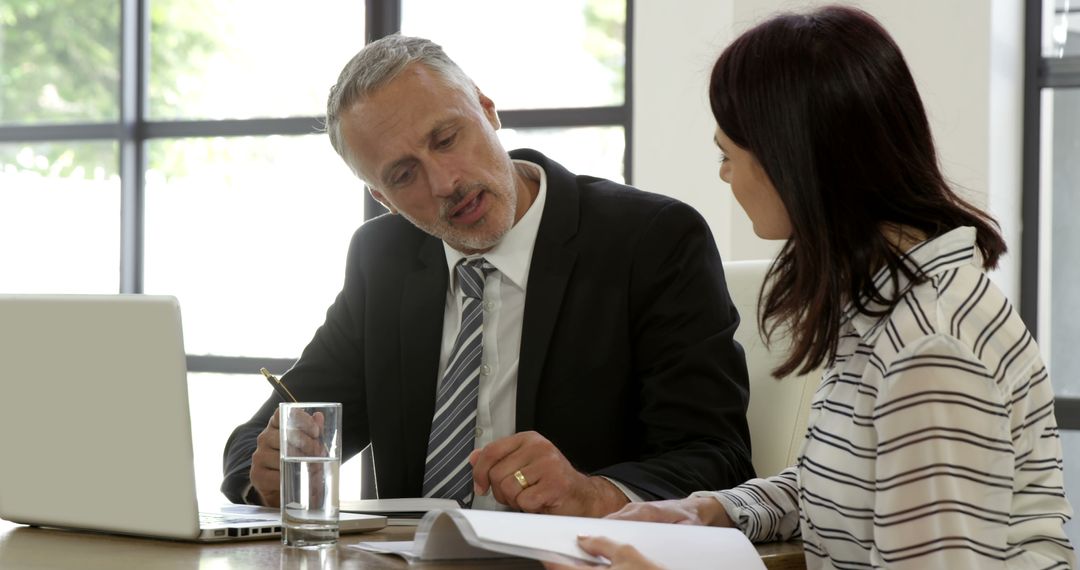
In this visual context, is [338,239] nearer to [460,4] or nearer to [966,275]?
[460,4]

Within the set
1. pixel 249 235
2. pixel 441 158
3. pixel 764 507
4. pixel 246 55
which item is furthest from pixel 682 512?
pixel 246 55

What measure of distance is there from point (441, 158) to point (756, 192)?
797 mm

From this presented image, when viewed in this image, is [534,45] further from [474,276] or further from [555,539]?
[555,539]

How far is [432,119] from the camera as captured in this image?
2.01 m

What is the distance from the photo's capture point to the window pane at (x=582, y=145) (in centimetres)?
416

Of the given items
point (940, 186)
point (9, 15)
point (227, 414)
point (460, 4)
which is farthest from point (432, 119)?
point (9, 15)

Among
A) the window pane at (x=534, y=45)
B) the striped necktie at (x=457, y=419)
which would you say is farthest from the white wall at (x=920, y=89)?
the striped necktie at (x=457, y=419)

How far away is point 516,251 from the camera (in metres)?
2.02

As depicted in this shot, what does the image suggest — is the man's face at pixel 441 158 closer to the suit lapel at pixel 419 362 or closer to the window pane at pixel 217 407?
the suit lapel at pixel 419 362

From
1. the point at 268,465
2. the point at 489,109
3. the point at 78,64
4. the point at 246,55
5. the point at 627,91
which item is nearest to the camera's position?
the point at 268,465

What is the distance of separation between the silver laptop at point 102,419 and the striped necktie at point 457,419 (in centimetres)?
42

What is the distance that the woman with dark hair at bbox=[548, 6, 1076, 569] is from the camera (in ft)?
3.67

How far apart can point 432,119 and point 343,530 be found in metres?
0.78

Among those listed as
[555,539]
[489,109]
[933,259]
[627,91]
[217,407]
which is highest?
[627,91]
